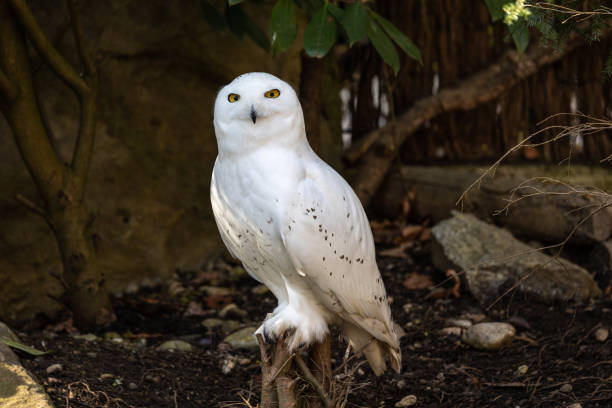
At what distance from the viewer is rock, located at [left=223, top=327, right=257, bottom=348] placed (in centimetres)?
348

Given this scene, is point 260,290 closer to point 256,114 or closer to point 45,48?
point 45,48

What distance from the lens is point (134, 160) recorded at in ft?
13.8

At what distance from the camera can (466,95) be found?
4965 millimetres

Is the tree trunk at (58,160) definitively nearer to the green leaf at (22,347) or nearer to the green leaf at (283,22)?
the green leaf at (22,347)

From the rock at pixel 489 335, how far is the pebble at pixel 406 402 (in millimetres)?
515

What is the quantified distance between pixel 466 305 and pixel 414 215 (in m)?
1.20

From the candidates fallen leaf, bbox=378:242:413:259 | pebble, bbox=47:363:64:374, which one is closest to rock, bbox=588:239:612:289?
fallen leaf, bbox=378:242:413:259

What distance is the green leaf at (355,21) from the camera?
280 cm

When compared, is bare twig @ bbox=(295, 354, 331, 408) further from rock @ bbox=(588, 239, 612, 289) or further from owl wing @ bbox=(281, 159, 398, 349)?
rock @ bbox=(588, 239, 612, 289)

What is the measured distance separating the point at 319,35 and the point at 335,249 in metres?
0.95

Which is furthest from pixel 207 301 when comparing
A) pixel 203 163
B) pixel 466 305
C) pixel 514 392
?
pixel 514 392

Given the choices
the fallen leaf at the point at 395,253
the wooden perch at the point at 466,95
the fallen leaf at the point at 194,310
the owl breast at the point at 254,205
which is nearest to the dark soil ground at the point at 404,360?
the fallen leaf at the point at 194,310

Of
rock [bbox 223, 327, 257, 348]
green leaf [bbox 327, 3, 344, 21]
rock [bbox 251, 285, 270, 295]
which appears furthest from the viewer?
rock [bbox 251, 285, 270, 295]

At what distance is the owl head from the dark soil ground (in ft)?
3.15
